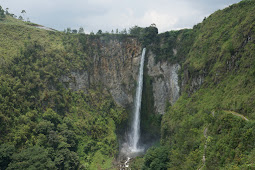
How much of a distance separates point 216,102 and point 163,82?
18.9 metres

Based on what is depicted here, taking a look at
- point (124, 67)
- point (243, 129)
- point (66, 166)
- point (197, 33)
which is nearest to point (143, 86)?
point (124, 67)

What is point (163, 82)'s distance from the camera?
141 ft

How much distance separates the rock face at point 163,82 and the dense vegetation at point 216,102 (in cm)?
314

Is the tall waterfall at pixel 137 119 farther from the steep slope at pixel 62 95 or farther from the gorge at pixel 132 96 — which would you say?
the steep slope at pixel 62 95

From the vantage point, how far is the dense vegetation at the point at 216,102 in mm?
17578

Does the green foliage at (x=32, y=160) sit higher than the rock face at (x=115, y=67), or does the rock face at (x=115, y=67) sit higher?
the rock face at (x=115, y=67)

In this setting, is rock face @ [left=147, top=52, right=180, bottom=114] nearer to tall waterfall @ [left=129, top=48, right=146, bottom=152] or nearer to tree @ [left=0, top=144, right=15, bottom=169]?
tall waterfall @ [left=129, top=48, right=146, bottom=152]

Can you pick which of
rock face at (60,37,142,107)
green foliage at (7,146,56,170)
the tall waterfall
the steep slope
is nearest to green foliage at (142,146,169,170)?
the steep slope

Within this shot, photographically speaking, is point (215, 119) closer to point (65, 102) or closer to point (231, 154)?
point (231, 154)

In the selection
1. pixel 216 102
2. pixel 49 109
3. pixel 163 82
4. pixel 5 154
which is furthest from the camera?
pixel 163 82

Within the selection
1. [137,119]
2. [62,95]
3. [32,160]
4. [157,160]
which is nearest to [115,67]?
[137,119]

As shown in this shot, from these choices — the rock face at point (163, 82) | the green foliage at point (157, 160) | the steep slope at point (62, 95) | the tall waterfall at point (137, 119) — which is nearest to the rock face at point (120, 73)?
the rock face at point (163, 82)

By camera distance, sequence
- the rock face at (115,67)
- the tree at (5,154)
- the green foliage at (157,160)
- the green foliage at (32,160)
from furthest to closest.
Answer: the rock face at (115,67), the tree at (5,154), the green foliage at (32,160), the green foliage at (157,160)

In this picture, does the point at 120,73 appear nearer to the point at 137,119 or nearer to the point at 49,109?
the point at 137,119
